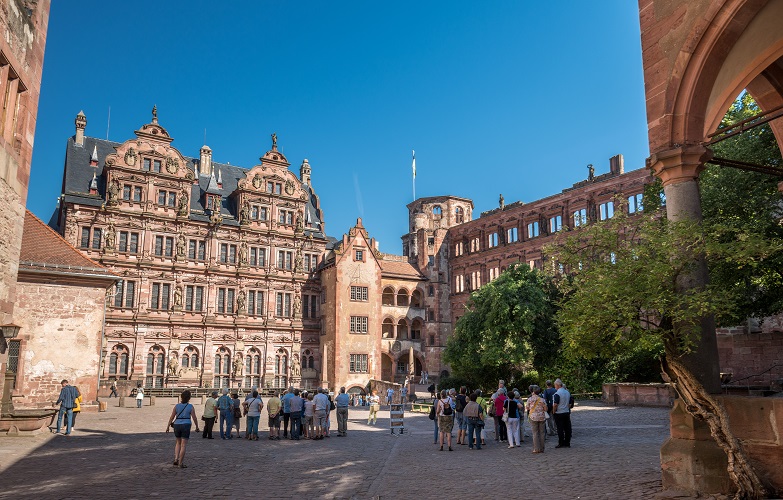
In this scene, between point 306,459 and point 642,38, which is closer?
point 642,38

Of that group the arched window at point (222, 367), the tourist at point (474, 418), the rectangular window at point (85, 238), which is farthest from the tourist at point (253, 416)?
the rectangular window at point (85, 238)

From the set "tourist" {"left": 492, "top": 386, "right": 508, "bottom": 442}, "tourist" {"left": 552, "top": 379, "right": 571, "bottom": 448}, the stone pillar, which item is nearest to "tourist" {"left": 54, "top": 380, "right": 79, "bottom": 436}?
"tourist" {"left": 492, "top": 386, "right": 508, "bottom": 442}

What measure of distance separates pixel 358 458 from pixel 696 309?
9.10m

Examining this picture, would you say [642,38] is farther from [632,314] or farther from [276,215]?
[276,215]

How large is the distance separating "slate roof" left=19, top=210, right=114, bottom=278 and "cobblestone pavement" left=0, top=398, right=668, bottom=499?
800 centimetres

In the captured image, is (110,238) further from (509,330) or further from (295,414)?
(295,414)

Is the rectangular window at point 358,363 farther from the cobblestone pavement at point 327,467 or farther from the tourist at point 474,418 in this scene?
the tourist at point 474,418

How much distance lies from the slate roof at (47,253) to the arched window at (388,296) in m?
33.0

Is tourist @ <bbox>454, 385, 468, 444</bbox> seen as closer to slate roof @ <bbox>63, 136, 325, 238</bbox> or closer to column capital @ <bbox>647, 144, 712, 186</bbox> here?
column capital @ <bbox>647, 144, 712, 186</bbox>

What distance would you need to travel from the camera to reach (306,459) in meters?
14.3

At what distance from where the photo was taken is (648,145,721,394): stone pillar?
8.96 metres

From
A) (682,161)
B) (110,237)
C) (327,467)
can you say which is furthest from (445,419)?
(110,237)


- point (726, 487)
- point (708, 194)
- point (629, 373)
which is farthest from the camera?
point (629, 373)

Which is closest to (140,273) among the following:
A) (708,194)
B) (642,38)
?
(708,194)
